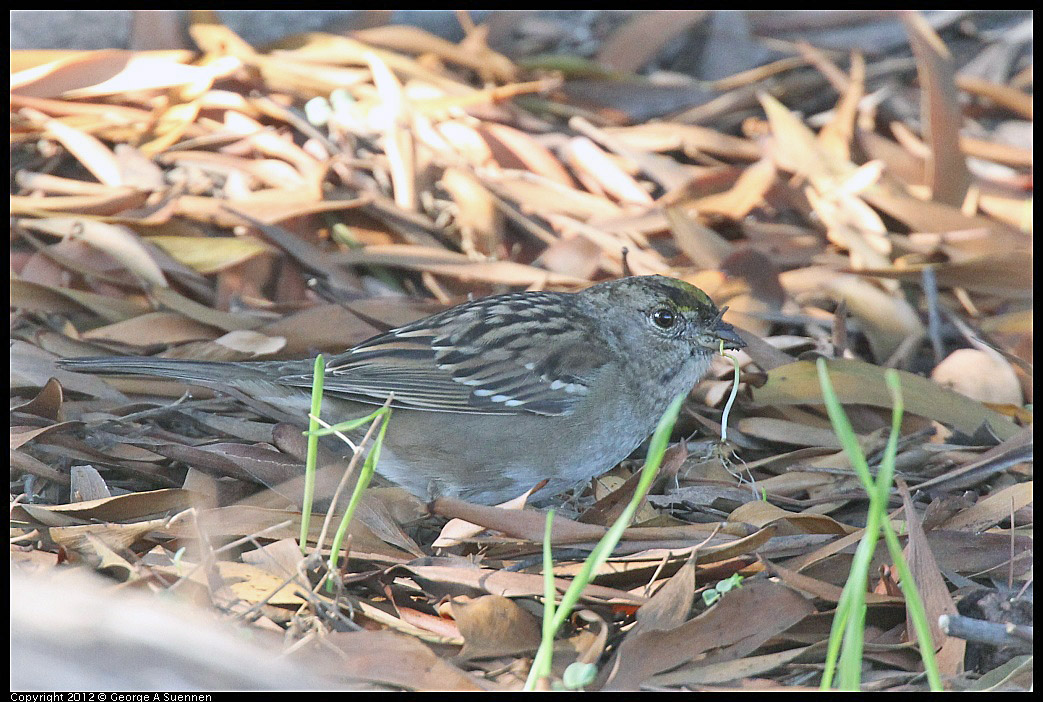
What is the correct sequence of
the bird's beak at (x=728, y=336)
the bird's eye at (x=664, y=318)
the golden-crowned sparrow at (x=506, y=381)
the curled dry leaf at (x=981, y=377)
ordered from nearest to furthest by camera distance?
1. the golden-crowned sparrow at (x=506, y=381)
2. the bird's beak at (x=728, y=336)
3. the bird's eye at (x=664, y=318)
4. the curled dry leaf at (x=981, y=377)

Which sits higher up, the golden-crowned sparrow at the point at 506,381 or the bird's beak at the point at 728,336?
the bird's beak at the point at 728,336

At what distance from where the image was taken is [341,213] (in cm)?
437

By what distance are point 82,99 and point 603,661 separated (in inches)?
141

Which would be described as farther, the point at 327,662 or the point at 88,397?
the point at 88,397

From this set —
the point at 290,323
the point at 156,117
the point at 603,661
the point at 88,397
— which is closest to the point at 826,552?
the point at 603,661

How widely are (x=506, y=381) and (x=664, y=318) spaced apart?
63 cm

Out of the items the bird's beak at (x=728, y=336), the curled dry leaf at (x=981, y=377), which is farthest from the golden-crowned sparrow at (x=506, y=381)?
the curled dry leaf at (x=981, y=377)

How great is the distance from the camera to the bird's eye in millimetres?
3512

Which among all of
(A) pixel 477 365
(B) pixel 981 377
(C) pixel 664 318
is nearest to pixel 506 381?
(A) pixel 477 365

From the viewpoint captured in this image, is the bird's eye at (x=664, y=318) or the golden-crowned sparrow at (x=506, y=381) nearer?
the golden-crowned sparrow at (x=506, y=381)

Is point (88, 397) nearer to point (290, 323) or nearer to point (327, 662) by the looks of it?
point (290, 323)

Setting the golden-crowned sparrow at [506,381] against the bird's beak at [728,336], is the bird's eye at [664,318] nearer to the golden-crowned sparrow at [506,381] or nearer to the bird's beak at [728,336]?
the golden-crowned sparrow at [506,381]

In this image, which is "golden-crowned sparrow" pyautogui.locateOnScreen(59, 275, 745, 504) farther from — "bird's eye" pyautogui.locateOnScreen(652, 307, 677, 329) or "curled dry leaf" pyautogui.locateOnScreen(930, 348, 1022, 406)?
"curled dry leaf" pyautogui.locateOnScreen(930, 348, 1022, 406)

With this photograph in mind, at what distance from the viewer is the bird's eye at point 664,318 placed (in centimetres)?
351
